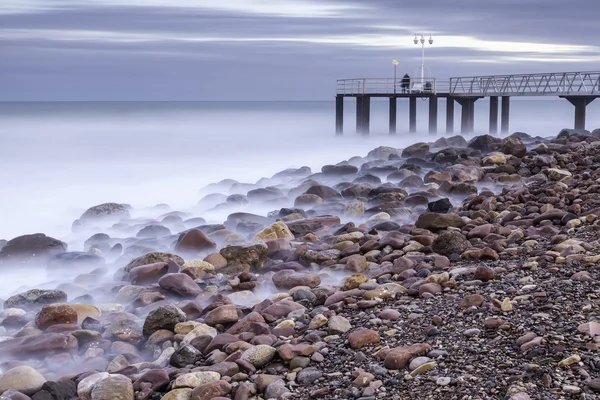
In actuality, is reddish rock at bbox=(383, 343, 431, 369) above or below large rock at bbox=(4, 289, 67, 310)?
above

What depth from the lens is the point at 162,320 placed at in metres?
5.07

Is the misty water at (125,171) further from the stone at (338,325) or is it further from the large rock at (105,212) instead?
the stone at (338,325)

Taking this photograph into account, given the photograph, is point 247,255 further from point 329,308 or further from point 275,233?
point 329,308

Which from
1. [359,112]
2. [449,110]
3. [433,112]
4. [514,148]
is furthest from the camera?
[359,112]

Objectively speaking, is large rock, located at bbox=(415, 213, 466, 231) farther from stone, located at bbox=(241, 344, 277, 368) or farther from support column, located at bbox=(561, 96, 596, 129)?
support column, located at bbox=(561, 96, 596, 129)

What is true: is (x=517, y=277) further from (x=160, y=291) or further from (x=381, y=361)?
(x=160, y=291)

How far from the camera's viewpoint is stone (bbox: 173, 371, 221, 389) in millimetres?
3840

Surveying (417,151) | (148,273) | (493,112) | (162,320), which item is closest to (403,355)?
(162,320)

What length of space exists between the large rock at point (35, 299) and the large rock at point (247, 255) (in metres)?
1.50

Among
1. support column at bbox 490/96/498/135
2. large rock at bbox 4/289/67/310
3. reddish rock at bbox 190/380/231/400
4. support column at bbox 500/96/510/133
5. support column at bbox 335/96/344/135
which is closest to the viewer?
reddish rock at bbox 190/380/231/400

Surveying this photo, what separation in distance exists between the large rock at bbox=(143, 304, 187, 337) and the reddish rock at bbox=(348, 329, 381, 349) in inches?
61.1

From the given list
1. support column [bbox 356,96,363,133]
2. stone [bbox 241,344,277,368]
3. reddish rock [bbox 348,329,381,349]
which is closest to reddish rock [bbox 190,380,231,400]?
stone [bbox 241,344,277,368]

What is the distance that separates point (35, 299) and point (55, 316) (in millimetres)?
818

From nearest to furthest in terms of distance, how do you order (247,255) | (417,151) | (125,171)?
(247,255), (417,151), (125,171)
